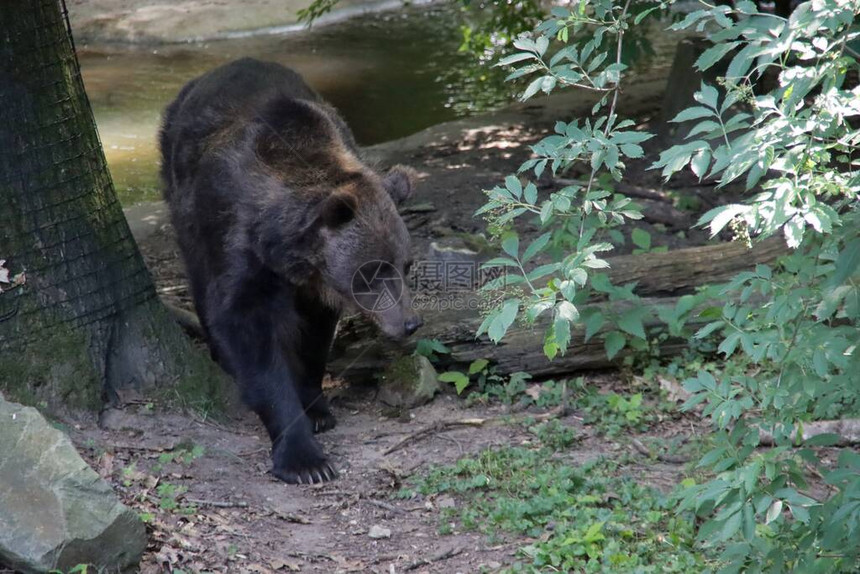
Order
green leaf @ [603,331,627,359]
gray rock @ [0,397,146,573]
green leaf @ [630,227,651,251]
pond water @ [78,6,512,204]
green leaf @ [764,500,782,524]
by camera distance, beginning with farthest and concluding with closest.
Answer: pond water @ [78,6,512,204]
green leaf @ [630,227,651,251]
green leaf @ [603,331,627,359]
gray rock @ [0,397,146,573]
green leaf @ [764,500,782,524]

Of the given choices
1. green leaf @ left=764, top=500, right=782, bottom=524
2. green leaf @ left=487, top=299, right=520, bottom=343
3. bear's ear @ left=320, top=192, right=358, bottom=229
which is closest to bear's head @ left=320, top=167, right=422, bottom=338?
bear's ear @ left=320, top=192, right=358, bottom=229

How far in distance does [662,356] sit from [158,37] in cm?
1104

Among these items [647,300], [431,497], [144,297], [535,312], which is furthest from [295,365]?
[535,312]

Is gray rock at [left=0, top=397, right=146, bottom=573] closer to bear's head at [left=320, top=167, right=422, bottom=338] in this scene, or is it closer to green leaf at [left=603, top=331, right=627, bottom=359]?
bear's head at [left=320, top=167, right=422, bottom=338]

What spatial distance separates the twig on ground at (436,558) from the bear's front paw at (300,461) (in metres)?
0.94

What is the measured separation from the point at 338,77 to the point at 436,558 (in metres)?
9.70

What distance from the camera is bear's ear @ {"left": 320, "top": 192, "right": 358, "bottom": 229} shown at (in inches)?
184

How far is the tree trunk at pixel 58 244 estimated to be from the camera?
14.7 ft

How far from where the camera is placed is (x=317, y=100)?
19.4 feet

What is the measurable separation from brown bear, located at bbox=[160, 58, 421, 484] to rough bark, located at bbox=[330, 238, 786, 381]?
0.36 metres

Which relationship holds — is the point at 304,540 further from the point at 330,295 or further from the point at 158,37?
the point at 158,37

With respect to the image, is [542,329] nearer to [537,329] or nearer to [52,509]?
[537,329]

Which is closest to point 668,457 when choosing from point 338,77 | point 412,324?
point 412,324

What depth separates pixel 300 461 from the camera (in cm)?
481
